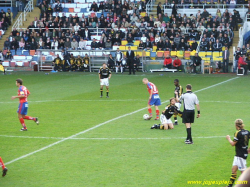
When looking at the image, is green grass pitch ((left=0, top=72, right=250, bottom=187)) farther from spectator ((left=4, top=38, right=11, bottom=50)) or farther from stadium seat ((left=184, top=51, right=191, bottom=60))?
spectator ((left=4, top=38, right=11, bottom=50))

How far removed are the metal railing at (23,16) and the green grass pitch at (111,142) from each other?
23687 millimetres

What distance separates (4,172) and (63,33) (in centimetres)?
3629

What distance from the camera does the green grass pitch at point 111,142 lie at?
42.5 feet

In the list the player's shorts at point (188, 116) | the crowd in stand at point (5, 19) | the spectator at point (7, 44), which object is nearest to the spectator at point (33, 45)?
the spectator at point (7, 44)

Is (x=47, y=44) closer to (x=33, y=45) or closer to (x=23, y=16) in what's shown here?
(x=33, y=45)

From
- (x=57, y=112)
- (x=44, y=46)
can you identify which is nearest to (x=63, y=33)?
(x=44, y=46)

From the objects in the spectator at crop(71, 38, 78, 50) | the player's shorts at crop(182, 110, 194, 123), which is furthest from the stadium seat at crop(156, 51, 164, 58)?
the player's shorts at crop(182, 110, 194, 123)

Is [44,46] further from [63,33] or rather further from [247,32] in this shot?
[247,32]

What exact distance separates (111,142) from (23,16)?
42167mm

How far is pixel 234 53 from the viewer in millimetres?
42781

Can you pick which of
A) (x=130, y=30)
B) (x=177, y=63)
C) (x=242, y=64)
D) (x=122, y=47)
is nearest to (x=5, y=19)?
(x=130, y=30)

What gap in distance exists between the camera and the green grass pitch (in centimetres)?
1295

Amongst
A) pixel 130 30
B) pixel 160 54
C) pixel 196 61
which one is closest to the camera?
pixel 196 61

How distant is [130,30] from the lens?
48438mm
